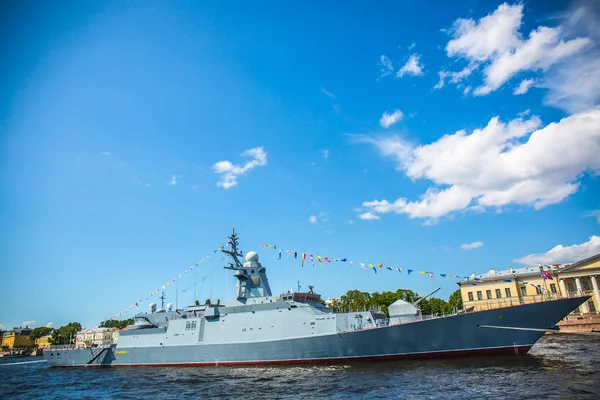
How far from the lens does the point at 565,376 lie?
562 inches

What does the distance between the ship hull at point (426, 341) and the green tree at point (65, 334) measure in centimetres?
8951

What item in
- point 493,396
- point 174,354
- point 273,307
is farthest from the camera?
point 174,354

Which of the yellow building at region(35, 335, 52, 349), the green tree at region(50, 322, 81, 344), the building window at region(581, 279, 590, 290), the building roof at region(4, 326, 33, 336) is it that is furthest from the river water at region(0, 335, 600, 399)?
the building roof at region(4, 326, 33, 336)

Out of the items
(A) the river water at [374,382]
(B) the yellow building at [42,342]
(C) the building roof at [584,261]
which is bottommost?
(B) the yellow building at [42,342]

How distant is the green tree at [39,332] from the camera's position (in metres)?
101

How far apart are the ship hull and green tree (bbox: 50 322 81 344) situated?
8951cm

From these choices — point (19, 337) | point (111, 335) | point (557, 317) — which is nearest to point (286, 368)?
point (557, 317)

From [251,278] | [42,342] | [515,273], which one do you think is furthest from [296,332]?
[42,342]

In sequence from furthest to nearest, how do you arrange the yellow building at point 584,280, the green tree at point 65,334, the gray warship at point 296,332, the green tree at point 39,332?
the green tree at point 39,332 < the green tree at point 65,334 < the yellow building at point 584,280 < the gray warship at point 296,332

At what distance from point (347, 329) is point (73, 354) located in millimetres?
27880

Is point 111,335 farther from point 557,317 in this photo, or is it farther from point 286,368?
point 557,317

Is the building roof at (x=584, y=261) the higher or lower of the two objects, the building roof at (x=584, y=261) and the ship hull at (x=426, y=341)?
the higher

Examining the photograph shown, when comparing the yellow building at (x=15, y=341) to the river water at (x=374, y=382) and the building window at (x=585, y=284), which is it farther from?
the building window at (x=585, y=284)

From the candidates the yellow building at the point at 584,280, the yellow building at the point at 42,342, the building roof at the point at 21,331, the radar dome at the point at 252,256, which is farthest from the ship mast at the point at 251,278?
the building roof at the point at 21,331
